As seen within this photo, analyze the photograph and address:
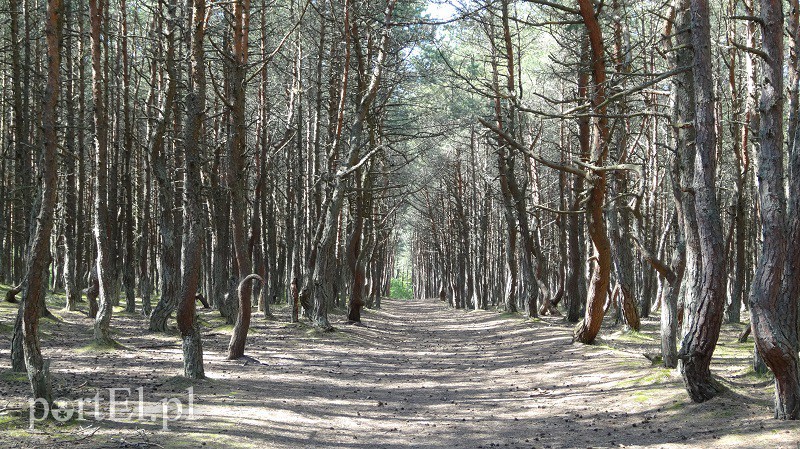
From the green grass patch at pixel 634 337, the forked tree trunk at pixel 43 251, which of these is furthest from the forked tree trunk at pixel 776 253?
the green grass patch at pixel 634 337

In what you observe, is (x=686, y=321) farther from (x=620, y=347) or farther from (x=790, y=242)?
(x=620, y=347)

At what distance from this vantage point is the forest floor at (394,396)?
278 inches

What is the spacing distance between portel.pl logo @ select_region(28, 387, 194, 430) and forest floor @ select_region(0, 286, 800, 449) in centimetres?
7

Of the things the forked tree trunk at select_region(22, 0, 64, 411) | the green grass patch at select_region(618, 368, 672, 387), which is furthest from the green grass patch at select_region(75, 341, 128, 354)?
the green grass patch at select_region(618, 368, 672, 387)

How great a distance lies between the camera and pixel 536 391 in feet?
35.5

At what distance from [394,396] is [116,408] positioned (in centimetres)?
435

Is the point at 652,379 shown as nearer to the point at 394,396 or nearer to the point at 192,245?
the point at 394,396

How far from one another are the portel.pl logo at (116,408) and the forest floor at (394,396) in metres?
0.07

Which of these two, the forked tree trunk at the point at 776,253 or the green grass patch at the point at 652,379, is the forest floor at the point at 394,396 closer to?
the green grass patch at the point at 652,379

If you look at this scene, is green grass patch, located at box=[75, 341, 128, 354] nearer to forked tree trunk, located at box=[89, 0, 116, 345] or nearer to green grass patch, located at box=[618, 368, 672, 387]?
forked tree trunk, located at box=[89, 0, 116, 345]

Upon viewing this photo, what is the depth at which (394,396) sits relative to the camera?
10734mm

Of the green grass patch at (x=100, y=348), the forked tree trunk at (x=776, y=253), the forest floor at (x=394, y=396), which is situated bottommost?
the forest floor at (x=394, y=396)

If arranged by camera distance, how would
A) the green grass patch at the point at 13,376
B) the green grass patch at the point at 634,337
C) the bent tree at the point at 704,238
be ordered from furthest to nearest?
1. the green grass patch at the point at 634,337
2. the green grass patch at the point at 13,376
3. the bent tree at the point at 704,238

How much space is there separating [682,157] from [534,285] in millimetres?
13996
